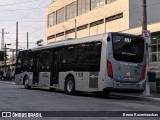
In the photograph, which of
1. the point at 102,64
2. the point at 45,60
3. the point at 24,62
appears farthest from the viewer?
the point at 24,62

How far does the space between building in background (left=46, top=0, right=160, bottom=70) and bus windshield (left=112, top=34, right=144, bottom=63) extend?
385 inches

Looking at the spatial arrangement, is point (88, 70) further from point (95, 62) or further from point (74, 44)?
point (74, 44)

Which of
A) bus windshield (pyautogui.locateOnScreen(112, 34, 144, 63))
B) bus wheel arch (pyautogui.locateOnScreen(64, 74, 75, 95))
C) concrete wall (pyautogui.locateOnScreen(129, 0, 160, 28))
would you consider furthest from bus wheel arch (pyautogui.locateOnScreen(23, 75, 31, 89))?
→ concrete wall (pyautogui.locateOnScreen(129, 0, 160, 28))

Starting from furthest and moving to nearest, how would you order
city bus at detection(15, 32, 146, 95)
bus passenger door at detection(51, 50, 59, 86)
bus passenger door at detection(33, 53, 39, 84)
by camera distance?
bus passenger door at detection(33, 53, 39, 84)
bus passenger door at detection(51, 50, 59, 86)
city bus at detection(15, 32, 146, 95)

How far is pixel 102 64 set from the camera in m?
21.8

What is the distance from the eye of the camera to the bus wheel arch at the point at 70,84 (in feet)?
80.5

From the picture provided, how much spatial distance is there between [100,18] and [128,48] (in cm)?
3162

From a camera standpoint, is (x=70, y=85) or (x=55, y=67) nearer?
(x=70, y=85)

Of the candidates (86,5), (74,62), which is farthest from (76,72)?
(86,5)

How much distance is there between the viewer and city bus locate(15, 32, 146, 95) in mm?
21672

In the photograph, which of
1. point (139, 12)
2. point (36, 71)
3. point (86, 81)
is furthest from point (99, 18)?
point (86, 81)

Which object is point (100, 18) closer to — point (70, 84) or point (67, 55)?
point (67, 55)

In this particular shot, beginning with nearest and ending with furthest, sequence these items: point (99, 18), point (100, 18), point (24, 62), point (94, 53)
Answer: point (94, 53) < point (24, 62) < point (100, 18) < point (99, 18)

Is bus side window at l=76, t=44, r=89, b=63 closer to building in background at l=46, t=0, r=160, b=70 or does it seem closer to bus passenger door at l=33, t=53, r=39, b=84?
bus passenger door at l=33, t=53, r=39, b=84
